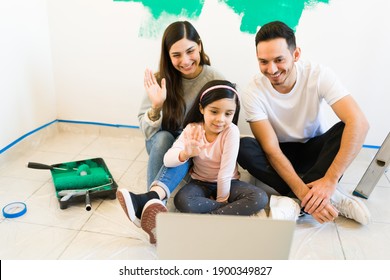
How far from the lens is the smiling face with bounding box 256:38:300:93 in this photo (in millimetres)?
1155

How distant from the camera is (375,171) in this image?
1.35m

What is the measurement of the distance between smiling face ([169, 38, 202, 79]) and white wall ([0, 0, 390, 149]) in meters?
0.38

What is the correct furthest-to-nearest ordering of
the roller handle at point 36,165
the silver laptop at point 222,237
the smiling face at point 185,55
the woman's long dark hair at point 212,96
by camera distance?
1. the roller handle at point 36,165
2. the smiling face at point 185,55
3. the woman's long dark hair at point 212,96
4. the silver laptop at point 222,237

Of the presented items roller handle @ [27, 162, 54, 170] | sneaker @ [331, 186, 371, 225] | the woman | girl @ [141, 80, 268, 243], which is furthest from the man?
roller handle @ [27, 162, 54, 170]

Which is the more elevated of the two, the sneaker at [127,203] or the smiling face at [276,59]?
the smiling face at [276,59]

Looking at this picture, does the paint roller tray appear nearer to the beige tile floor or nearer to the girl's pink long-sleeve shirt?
the beige tile floor

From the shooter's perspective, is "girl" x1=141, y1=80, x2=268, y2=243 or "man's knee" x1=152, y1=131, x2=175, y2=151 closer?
"girl" x1=141, y1=80, x2=268, y2=243

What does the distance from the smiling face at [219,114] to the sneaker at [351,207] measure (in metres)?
0.49

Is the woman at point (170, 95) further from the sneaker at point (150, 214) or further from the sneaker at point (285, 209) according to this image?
the sneaker at point (285, 209)

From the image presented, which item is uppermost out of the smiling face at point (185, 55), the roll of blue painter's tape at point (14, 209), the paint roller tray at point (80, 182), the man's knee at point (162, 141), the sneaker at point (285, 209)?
the smiling face at point (185, 55)

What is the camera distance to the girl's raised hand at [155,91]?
1264 mm

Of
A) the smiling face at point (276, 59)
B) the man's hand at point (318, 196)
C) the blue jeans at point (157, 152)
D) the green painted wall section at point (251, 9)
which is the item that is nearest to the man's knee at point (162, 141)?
the blue jeans at point (157, 152)

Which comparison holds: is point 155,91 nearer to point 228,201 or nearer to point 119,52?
point 228,201

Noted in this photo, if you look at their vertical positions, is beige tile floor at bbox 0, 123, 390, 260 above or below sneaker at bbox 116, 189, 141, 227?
below
